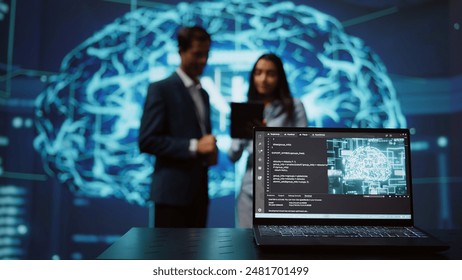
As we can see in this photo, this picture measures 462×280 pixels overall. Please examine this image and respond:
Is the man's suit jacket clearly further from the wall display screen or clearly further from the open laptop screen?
the open laptop screen

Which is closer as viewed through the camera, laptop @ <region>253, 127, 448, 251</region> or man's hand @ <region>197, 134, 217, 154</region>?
laptop @ <region>253, 127, 448, 251</region>

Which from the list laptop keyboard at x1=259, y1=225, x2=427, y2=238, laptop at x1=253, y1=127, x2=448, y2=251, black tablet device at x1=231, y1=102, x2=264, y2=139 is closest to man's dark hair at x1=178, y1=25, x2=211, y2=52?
black tablet device at x1=231, y1=102, x2=264, y2=139

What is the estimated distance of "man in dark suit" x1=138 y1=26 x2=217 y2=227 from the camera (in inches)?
75.9

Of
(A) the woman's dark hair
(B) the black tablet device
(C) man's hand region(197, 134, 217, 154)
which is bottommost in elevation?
(C) man's hand region(197, 134, 217, 154)

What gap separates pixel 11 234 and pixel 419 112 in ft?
8.69

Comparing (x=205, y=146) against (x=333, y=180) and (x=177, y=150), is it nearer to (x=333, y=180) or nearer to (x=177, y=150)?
(x=177, y=150)

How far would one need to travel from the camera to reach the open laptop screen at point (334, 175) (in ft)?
3.48

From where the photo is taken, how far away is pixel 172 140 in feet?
6.32

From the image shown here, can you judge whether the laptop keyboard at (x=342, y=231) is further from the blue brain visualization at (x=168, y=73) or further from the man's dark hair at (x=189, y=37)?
the blue brain visualization at (x=168, y=73)

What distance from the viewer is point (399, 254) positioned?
0.85 m

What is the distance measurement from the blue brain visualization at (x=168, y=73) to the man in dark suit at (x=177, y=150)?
25.4 inches

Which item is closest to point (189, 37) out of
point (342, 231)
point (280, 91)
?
point (280, 91)

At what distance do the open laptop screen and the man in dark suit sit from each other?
0.89 m

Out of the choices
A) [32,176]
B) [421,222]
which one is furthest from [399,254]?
[32,176]
